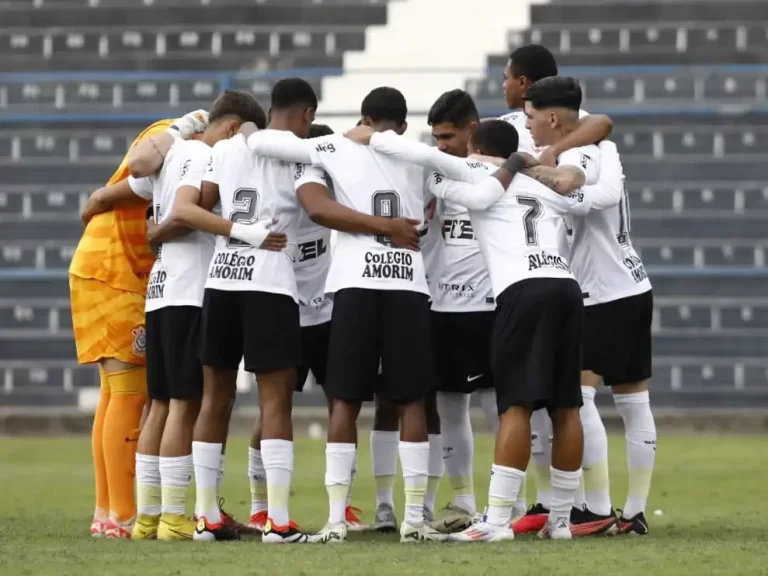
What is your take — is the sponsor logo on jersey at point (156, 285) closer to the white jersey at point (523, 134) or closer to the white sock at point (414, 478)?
the white sock at point (414, 478)

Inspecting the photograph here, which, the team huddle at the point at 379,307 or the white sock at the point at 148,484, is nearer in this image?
the team huddle at the point at 379,307

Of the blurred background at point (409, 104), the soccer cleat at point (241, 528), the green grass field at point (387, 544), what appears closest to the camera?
the green grass field at point (387, 544)

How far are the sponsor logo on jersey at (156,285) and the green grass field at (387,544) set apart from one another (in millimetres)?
Answer: 1057

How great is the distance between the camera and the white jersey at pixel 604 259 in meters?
7.10

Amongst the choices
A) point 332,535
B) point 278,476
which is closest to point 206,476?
point 278,476

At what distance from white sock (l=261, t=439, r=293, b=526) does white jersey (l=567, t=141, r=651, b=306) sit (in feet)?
5.03

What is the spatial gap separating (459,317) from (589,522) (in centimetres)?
106

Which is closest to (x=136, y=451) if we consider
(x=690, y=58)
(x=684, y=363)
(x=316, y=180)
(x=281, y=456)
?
(x=281, y=456)

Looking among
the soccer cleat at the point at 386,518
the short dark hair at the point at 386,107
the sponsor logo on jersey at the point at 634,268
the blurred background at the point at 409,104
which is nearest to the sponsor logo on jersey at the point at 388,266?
the short dark hair at the point at 386,107

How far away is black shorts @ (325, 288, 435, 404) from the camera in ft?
21.1

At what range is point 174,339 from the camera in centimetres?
684

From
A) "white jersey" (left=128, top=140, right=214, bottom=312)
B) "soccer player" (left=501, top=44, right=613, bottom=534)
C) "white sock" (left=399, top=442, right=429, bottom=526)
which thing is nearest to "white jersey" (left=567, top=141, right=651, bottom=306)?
"soccer player" (left=501, top=44, right=613, bottom=534)

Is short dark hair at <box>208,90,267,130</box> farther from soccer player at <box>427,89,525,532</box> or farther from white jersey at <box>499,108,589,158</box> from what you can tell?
white jersey at <box>499,108,589,158</box>

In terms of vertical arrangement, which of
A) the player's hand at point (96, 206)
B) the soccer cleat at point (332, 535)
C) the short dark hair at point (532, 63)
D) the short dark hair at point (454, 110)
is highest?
the short dark hair at point (532, 63)
